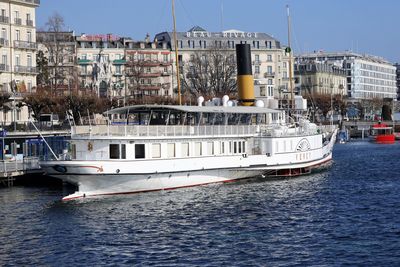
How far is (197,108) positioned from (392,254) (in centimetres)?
2500

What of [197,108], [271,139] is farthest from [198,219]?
[271,139]

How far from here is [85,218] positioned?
4075 centimetres

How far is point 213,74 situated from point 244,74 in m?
72.4

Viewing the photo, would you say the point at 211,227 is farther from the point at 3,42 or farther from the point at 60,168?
the point at 3,42

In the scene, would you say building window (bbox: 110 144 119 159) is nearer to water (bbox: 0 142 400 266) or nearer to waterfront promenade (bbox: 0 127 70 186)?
water (bbox: 0 142 400 266)

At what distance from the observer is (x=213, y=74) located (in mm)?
136250

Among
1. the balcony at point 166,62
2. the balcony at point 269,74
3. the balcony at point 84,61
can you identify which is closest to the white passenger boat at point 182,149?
the balcony at point 84,61

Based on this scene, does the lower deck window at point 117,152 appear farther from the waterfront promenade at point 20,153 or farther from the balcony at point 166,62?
the balcony at point 166,62

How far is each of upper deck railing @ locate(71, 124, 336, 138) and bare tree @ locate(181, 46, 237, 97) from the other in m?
67.3

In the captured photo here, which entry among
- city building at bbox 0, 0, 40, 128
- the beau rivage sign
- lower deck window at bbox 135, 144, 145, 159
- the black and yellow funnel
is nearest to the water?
lower deck window at bbox 135, 144, 145, 159

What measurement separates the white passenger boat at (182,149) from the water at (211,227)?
1.34 metres

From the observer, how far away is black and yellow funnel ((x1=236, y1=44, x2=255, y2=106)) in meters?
64.2

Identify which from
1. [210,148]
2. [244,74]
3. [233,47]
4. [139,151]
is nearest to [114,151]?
[139,151]

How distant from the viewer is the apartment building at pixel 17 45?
289 ft
